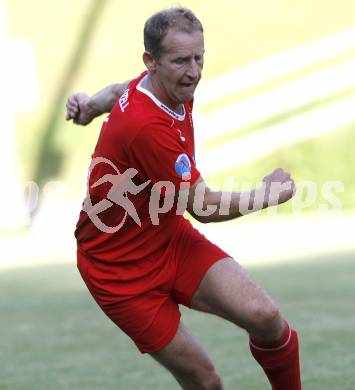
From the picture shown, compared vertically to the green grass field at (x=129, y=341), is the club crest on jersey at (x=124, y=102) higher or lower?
higher

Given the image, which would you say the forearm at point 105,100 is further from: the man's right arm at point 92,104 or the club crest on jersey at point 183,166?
the club crest on jersey at point 183,166

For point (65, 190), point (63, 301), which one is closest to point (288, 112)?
point (65, 190)

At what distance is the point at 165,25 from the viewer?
4289mm

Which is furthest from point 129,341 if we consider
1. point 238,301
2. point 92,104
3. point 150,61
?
point 150,61

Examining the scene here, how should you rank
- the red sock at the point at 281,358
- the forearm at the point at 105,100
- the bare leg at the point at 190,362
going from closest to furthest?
1. the bare leg at the point at 190,362
2. the red sock at the point at 281,358
3. the forearm at the point at 105,100

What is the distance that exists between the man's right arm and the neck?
1.74 feet

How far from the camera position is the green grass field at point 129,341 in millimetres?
6051

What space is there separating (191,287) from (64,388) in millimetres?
1639

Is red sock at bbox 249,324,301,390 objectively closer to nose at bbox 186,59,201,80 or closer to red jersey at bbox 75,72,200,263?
red jersey at bbox 75,72,200,263

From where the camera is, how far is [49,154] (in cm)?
1875

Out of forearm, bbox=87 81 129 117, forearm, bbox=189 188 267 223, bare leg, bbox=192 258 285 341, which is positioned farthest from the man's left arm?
forearm, bbox=87 81 129 117

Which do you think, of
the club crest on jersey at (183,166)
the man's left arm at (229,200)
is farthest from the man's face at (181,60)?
the man's left arm at (229,200)

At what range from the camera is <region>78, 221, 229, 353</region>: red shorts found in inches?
179

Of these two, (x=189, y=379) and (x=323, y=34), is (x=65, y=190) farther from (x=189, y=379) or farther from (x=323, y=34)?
(x=189, y=379)
